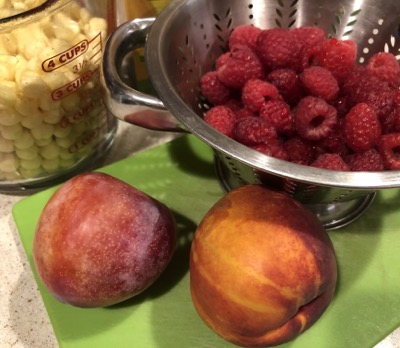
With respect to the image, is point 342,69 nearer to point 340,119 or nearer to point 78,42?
point 340,119

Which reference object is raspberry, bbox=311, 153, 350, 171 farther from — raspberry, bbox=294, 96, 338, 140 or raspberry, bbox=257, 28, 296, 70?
raspberry, bbox=257, 28, 296, 70

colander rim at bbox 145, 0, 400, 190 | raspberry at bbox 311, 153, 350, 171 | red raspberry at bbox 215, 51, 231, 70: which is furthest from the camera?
red raspberry at bbox 215, 51, 231, 70

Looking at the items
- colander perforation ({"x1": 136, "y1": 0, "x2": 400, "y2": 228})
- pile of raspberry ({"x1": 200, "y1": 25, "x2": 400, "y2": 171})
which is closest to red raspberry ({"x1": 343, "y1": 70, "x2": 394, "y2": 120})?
pile of raspberry ({"x1": 200, "y1": 25, "x2": 400, "y2": 171})

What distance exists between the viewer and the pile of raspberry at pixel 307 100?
56 cm

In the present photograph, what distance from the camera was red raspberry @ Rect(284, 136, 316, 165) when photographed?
1.92 ft

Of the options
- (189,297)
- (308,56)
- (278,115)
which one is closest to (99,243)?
(189,297)

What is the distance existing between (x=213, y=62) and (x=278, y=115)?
16 cm

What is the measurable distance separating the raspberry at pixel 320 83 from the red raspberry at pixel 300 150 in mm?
60

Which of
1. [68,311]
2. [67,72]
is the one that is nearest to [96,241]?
[68,311]

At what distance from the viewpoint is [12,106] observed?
58 centimetres

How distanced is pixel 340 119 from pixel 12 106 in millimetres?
406

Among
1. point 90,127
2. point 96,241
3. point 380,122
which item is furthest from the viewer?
point 90,127

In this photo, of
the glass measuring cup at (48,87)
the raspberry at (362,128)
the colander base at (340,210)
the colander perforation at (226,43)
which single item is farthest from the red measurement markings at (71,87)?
the raspberry at (362,128)

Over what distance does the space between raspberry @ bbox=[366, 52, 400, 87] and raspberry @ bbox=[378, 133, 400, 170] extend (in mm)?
99
